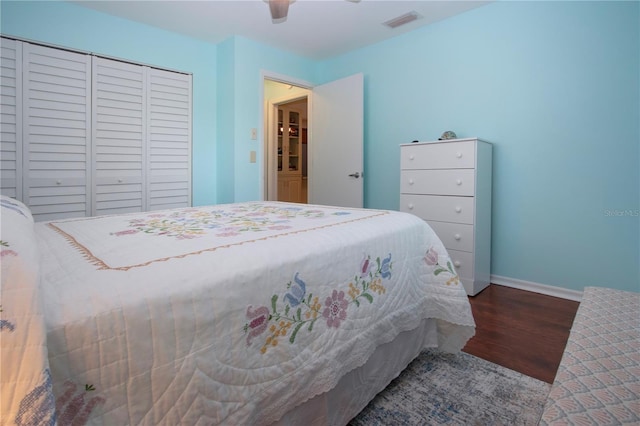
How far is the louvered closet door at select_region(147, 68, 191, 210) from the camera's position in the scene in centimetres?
345

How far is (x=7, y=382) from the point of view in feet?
1.58

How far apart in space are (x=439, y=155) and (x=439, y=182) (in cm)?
22

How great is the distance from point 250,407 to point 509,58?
3152 mm

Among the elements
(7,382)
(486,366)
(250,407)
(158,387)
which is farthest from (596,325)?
(7,382)

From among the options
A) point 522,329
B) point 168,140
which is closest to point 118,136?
point 168,140

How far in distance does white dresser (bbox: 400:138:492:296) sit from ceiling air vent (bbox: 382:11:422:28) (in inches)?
45.7

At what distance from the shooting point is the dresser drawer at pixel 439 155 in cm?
272

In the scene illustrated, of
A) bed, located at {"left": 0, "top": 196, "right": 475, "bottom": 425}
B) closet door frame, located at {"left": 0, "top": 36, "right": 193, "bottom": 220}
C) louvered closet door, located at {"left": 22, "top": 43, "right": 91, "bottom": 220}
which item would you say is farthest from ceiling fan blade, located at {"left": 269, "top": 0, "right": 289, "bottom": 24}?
louvered closet door, located at {"left": 22, "top": 43, "right": 91, "bottom": 220}

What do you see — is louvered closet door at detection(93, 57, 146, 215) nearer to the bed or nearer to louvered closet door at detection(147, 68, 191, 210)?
louvered closet door at detection(147, 68, 191, 210)

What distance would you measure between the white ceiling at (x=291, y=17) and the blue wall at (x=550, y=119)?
0.32 metres

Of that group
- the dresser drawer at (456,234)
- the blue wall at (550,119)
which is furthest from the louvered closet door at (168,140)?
the dresser drawer at (456,234)

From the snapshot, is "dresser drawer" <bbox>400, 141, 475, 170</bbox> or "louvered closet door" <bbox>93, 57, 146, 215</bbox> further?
"louvered closet door" <bbox>93, 57, 146, 215</bbox>

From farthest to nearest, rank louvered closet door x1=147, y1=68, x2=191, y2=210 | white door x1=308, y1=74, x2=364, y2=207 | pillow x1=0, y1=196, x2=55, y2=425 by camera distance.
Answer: white door x1=308, y1=74, x2=364, y2=207 → louvered closet door x1=147, y1=68, x2=191, y2=210 → pillow x1=0, y1=196, x2=55, y2=425

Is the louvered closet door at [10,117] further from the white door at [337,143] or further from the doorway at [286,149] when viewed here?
the doorway at [286,149]
